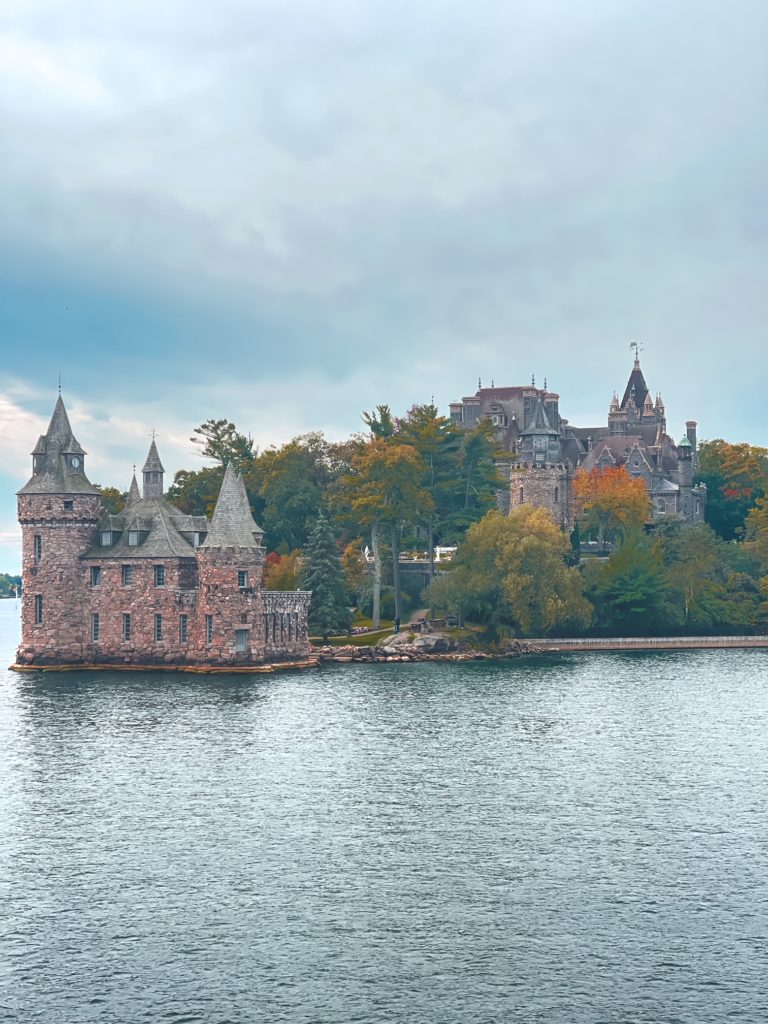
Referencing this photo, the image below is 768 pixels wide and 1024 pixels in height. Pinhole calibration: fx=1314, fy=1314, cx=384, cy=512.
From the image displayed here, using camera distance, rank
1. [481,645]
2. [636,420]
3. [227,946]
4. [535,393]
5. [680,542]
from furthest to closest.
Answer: [636,420] → [535,393] → [680,542] → [481,645] → [227,946]

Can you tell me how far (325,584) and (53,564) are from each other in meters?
22.3

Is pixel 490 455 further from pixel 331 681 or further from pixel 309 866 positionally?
pixel 309 866

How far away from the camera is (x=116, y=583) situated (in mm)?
90688

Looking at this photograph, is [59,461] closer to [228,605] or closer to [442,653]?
[228,605]

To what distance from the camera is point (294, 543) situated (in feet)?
400

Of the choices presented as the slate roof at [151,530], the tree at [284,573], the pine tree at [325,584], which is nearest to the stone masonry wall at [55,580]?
the slate roof at [151,530]

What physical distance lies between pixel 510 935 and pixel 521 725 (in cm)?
3117

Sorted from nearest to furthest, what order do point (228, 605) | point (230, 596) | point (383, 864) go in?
point (383, 864), point (230, 596), point (228, 605)

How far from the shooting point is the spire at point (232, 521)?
88.4 meters

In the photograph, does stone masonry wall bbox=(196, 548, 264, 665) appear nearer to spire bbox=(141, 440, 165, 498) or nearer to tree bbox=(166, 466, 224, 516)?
spire bbox=(141, 440, 165, 498)

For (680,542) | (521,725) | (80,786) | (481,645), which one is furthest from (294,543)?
(80,786)

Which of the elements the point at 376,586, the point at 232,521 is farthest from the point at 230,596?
the point at 376,586

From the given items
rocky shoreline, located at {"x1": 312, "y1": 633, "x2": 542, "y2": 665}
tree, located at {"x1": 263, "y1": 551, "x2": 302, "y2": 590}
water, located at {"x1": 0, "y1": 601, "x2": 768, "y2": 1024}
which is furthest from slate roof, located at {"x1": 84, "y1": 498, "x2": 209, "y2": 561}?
water, located at {"x1": 0, "y1": 601, "x2": 768, "y2": 1024}

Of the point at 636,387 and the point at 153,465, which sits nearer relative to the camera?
the point at 153,465
